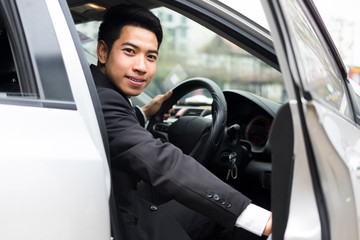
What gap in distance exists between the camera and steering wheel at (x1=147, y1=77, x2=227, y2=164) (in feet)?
5.94

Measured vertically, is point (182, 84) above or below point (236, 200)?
above

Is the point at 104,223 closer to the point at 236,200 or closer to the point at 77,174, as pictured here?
the point at 77,174

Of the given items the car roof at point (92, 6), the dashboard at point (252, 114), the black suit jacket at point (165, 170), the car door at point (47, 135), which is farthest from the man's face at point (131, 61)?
the dashboard at point (252, 114)

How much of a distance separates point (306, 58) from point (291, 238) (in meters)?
0.44

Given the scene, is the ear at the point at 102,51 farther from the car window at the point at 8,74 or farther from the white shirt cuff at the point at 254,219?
the white shirt cuff at the point at 254,219

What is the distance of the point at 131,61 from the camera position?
148cm

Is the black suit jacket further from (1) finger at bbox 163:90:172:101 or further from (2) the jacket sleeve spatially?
(1) finger at bbox 163:90:172:101

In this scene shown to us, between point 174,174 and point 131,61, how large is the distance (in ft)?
1.51

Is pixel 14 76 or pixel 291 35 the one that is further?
pixel 14 76

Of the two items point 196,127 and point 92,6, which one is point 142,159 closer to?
point 196,127

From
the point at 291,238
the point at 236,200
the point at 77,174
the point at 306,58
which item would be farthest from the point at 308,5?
the point at 77,174

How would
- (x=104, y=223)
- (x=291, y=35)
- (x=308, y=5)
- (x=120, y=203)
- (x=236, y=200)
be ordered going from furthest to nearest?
A: (x=308, y=5), (x=120, y=203), (x=236, y=200), (x=104, y=223), (x=291, y=35)

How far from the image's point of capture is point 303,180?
3.33 feet

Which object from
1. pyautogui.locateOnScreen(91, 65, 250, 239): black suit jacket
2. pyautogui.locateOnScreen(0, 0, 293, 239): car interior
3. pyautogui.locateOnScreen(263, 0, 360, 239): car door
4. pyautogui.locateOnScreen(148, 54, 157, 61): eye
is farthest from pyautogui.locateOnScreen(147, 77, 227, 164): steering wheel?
pyautogui.locateOnScreen(263, 0, 360, 239): car door
